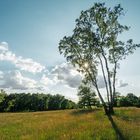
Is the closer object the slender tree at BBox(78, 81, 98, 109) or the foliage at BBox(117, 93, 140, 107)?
the slender tree at BBox(78, 81, 98, 109)

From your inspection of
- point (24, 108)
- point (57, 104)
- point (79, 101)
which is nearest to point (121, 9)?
point (79, 101)

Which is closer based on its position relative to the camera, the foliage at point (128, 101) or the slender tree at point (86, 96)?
the slender tree at point (86, 96)

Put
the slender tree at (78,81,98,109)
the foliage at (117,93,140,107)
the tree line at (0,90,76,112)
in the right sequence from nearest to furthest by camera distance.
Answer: the slender tree at (78,81,98,109)
the foliage at (117,93,140,107)
the tree line at (0,90,76,112)

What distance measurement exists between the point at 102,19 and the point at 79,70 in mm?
7571

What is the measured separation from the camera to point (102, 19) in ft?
116

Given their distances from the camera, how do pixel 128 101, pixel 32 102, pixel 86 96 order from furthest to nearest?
pixel 32 102, pixel 128 101, pixel 86 96

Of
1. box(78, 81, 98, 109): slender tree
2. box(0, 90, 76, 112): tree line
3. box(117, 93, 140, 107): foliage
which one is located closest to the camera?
box(78, 81, 98, 109): slender tree

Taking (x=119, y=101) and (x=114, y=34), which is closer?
(x=114, y=34)

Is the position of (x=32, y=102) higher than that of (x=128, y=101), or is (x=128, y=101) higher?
(x=32, y=102)

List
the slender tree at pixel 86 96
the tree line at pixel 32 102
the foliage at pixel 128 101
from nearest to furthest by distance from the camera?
the slender tree at pixel 86 96 < the foliage at pixel 128 101 < the tree line at pixel 32 102

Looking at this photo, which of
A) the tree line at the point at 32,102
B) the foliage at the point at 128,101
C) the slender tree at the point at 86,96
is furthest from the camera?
the tree line at the point at 32,102

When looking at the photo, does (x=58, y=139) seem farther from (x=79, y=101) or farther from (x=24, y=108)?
(x=24, y=108)

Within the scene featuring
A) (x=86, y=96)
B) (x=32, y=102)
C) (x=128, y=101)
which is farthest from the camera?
(x=32, y=102)

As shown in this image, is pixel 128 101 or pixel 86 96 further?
pixel 128 101
